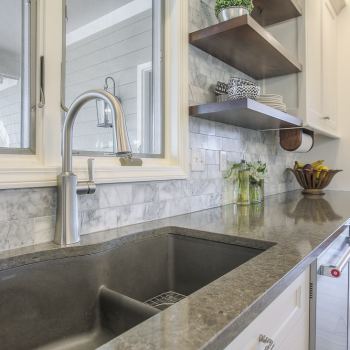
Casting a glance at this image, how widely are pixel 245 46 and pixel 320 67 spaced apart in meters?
1.09

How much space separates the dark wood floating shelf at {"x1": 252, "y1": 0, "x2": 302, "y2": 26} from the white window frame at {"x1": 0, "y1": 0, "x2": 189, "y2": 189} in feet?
2.41

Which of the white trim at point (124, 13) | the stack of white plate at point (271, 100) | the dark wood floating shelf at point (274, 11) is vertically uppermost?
the dark wood floating shelf at point (274, 11)

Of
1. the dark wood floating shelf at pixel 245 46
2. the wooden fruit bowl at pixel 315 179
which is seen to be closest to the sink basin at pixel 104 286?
the dark wood floating shelf at pixel 245 46

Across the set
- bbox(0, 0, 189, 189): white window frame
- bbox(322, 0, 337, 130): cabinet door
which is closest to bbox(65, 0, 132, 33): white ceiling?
bbox(0, 0, 189, 189): white window frame

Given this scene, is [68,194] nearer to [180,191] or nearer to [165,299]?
[165,299]

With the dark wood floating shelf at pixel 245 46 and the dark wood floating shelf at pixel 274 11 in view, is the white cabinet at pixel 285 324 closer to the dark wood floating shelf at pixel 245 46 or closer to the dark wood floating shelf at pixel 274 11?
the dark wood floating shelf at pixel 245 46

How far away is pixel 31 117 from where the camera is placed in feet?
2.96

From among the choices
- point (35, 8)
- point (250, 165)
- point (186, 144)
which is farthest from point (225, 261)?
point (35, 8)

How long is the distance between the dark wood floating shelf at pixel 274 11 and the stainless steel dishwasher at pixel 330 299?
4.62 ft

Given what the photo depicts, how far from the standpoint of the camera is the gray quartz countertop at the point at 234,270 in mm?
419

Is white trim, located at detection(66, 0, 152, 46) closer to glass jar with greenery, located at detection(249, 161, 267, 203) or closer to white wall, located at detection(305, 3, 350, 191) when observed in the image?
glass jar with greenery, located at detection(249, 161, 267, 203)

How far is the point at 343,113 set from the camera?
2.70 m

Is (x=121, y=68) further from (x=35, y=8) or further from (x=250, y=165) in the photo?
(x=250, y=165)

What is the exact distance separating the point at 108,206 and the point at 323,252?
0.71 meters
